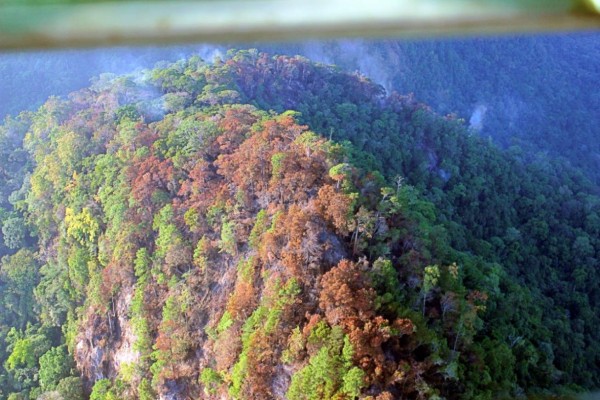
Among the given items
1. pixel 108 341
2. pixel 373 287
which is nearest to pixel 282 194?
pixel 373 287

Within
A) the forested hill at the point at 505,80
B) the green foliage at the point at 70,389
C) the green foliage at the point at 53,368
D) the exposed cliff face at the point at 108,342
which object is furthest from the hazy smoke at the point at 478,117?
the green foliage at the point at 70,389

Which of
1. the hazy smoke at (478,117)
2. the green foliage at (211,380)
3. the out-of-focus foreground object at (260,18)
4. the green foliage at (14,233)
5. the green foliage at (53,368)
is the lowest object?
the hazy smoke at (478,117)

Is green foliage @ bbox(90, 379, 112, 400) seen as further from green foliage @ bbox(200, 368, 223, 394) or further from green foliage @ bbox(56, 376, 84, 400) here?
green foliage @ bbox(200, 368, 223, 394)

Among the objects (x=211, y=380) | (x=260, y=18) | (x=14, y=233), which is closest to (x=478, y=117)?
(x=14, y=233)

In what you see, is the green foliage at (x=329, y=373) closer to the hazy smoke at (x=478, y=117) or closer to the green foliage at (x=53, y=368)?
the green foliage at (x=53, y=368)

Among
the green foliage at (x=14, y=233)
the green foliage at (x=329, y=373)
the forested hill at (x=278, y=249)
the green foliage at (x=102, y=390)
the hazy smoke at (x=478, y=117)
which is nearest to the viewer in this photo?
the green foliage at (x=329, y=373)

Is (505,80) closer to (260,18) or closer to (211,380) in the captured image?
(211,380)

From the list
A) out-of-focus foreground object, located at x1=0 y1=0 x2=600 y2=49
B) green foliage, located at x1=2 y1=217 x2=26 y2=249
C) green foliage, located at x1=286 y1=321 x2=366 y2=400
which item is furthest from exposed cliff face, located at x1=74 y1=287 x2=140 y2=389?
out-of-focus foreground object, located at x1=0 y1=0 x2=600 y2=49

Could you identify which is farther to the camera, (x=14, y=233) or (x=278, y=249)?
(x=14, y=233)
